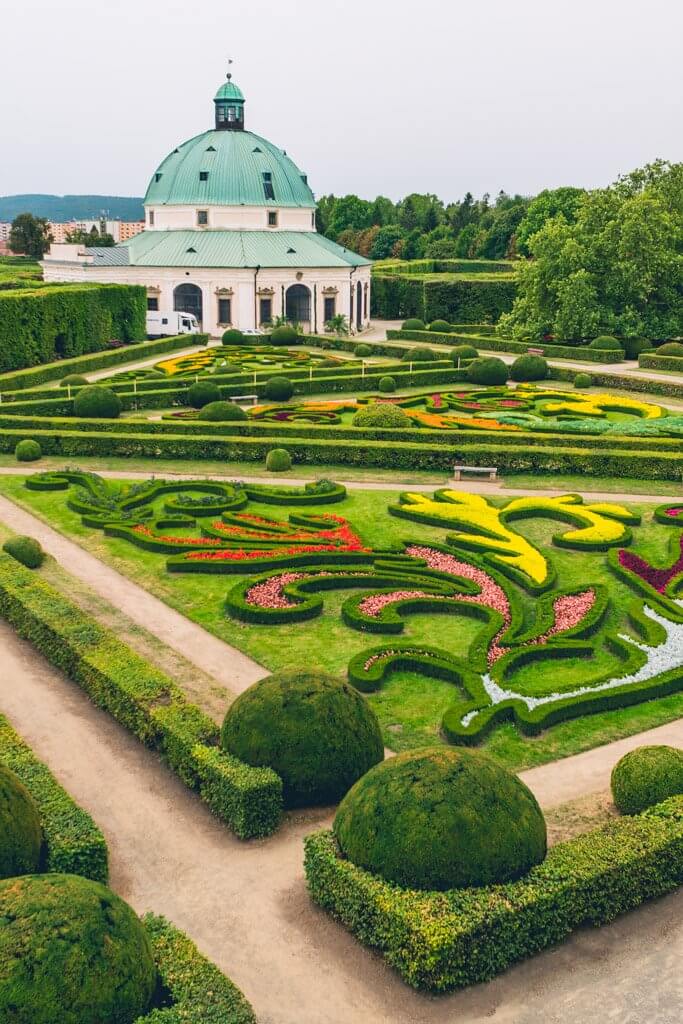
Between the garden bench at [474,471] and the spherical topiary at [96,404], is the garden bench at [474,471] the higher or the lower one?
the lower one

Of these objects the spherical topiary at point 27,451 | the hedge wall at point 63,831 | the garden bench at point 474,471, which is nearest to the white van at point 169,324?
the spherical topiary at point 27,451

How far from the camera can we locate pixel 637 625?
17375mm

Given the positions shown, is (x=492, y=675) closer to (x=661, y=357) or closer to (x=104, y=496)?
(x=104, y=496)

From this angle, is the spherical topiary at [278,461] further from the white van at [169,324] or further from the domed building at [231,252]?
the domed building at [231,252]

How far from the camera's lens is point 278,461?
29078mm

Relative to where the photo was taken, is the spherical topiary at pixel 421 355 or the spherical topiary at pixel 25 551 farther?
the spherical topiary at pixel 421 355

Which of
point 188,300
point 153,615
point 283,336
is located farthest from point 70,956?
point 188,300

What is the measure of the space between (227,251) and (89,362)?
2305 cm

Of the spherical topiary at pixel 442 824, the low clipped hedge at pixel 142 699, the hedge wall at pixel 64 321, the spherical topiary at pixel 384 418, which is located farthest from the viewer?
the hedge wall at pixel 64 321

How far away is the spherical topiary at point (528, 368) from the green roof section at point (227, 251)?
1050 inches

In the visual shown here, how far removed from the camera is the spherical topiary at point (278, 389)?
41.5 m

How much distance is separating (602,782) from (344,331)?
58001 millimetres

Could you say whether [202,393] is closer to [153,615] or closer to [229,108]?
[153,615]

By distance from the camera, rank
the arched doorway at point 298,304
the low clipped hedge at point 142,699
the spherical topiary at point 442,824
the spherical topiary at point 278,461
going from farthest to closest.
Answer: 1. the arched doorway at point 298,304
2. the spherical topiary at point 278,461
3. the low clipped hedge at point 142,699
4. the spherical topiary at point 442,824
